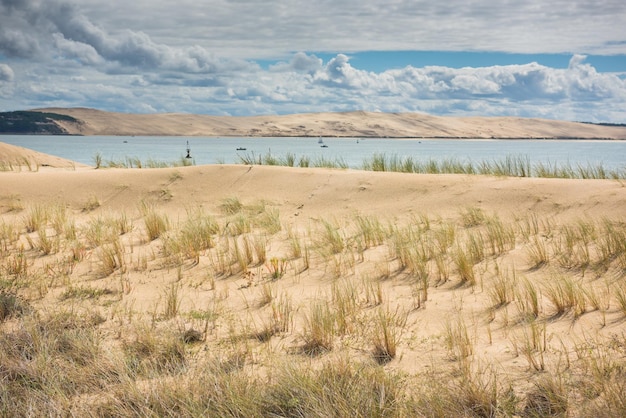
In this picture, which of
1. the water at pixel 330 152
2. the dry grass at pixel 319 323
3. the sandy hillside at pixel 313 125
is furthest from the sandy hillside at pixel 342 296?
the sandy hillside at pixel 313 125

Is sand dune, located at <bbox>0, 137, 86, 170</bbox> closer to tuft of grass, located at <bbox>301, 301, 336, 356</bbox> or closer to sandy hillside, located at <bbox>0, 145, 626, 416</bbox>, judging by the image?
sandy hillside, located at <bbox>0, 145, 626, 416</bbox>

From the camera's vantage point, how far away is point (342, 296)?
555 centimetres

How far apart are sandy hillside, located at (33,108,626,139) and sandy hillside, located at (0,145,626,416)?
106 metres

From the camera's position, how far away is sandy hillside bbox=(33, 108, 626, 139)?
119250 millimetres

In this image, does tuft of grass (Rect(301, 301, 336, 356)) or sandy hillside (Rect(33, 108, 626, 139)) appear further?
sandy hillside (Rect(33, 108, 626, 139))

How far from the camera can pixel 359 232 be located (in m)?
8.52

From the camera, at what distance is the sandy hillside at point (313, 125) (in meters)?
119

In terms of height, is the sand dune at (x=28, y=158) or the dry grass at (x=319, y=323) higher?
the sand dune at (x=28, y=158)

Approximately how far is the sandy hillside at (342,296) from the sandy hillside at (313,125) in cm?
10598

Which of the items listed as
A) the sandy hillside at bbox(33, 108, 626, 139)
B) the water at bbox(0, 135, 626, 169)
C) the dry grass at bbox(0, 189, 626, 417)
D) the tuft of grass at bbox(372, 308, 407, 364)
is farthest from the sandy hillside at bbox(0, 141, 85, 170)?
the sandy hillside at bbox(33, 108, 626, 139)

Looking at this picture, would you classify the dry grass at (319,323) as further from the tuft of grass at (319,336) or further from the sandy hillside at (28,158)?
the sandy hillside at (28,158)

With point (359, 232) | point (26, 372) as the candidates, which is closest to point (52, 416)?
point (26, 372)

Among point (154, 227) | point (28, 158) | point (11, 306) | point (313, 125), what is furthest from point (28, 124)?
point (11, 306)

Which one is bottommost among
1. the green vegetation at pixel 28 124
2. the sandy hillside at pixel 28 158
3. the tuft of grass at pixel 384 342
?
the tuft of grass at pixel 384 342
